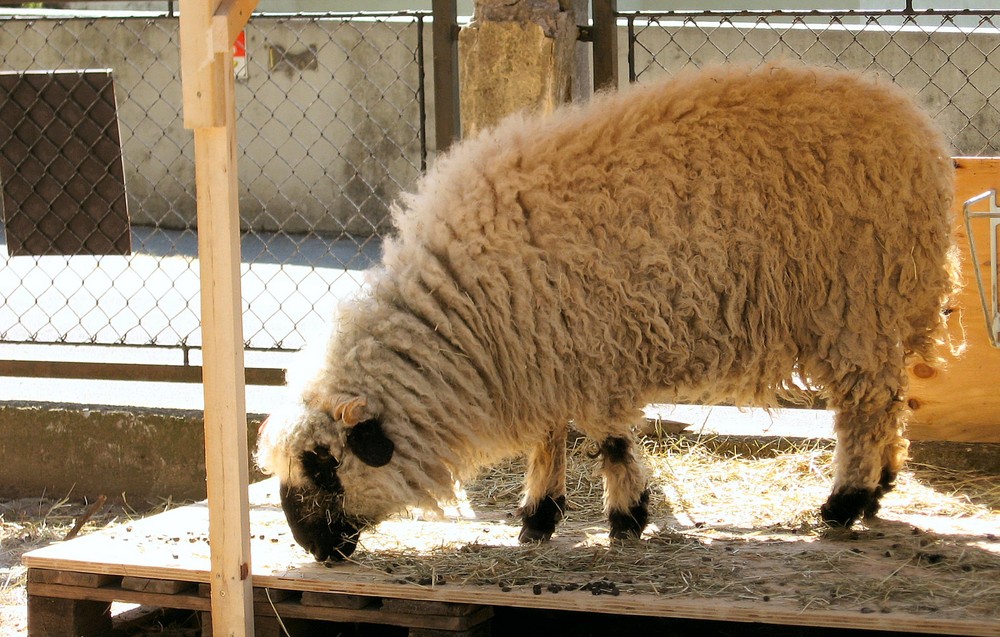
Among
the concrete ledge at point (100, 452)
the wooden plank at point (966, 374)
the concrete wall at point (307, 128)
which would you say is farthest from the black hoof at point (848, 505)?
the concrete wall at point (307, 128)

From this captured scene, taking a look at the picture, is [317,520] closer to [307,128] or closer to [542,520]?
[542,520]

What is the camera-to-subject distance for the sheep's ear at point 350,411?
3.80 m

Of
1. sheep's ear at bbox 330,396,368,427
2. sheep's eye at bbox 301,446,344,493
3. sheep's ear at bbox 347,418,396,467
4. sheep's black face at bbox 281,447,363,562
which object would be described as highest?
sheep's ear at bbox 330,396,368,427

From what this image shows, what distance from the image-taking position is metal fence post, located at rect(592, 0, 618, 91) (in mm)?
5285

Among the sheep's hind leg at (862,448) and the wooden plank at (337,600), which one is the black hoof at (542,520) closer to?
the wooden plank at (337,600)

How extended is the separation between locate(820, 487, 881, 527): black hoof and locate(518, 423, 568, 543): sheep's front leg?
3.28 feet

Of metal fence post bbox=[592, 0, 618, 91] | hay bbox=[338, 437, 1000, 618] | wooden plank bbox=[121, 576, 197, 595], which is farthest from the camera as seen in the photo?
metal fence post bbox=[592, 0, 618, 91]

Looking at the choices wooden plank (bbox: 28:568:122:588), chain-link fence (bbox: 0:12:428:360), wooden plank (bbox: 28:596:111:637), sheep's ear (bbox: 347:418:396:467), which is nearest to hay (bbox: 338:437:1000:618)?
sheep's ear (bbox: 347:418:396:467)

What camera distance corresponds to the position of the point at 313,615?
3.81 meters

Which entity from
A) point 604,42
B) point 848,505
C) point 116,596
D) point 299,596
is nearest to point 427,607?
point 299,596

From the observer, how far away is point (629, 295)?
416 cm

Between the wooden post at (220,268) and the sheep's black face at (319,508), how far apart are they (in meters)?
0.40

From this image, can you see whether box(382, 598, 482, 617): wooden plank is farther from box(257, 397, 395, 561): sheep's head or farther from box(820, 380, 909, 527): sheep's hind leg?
box(820, 380, 909, 527): sheep's hind leg

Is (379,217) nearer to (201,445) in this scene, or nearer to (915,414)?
(201,445)
